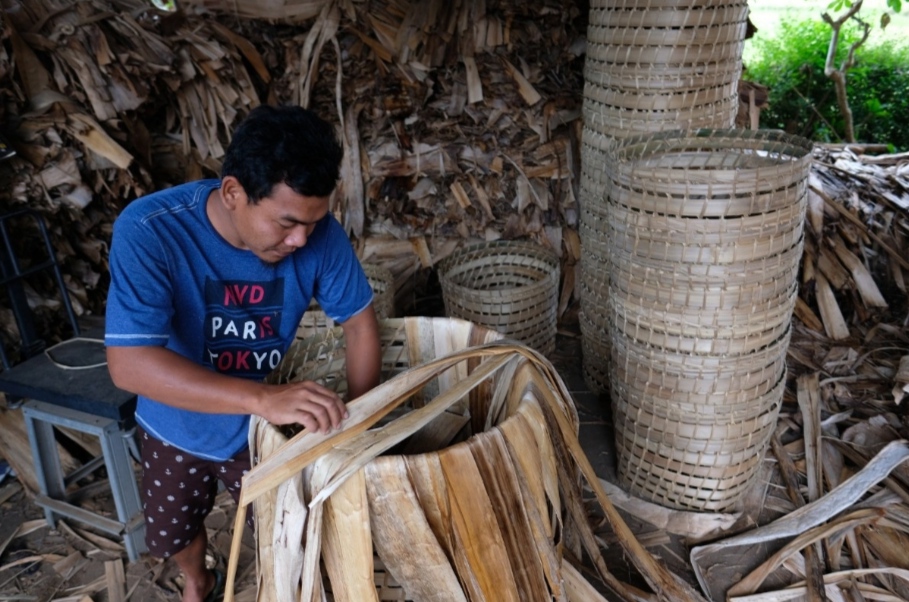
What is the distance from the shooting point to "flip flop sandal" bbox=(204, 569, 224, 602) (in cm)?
212

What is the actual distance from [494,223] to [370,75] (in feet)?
3.26

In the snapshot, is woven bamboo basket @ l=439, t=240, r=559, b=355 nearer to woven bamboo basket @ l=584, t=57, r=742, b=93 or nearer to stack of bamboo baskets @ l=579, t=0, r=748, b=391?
stack of bamboo baskets @ l=579, t=0, r=748, b=391

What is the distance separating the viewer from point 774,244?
1.95m

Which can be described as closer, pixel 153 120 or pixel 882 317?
pixel 153 120

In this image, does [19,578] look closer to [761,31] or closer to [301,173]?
[301,173]

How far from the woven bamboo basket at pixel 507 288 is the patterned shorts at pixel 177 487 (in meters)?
1.42

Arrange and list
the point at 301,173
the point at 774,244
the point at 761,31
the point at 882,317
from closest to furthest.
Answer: the point at 301,173 < the point at 774,244 < the point at 882,317 < the point at 761,31

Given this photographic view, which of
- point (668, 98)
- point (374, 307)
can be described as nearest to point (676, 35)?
point (668, 98)

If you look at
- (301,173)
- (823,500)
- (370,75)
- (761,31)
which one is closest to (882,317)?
(823,500)

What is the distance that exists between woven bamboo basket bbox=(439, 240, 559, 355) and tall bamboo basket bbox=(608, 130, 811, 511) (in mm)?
706

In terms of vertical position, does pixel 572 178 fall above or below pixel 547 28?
below

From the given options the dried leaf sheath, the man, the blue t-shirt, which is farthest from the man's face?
the dried leaf sheath

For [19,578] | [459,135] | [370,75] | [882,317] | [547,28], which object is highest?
[547,28]

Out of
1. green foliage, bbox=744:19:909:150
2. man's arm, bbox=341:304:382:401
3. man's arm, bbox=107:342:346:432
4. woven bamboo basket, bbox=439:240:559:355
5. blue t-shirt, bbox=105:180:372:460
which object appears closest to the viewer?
man's arm, bbox=107:342:346:432
